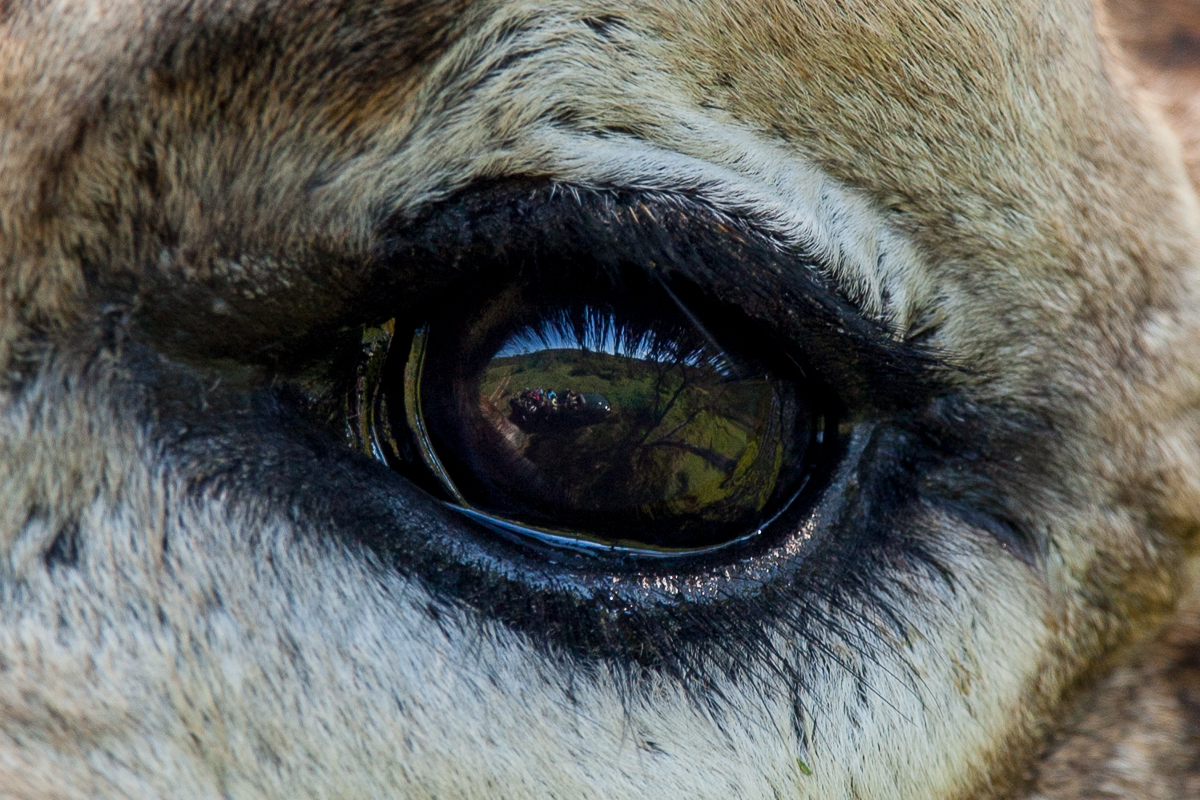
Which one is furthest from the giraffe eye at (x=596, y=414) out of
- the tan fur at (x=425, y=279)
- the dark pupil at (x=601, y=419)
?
the tan fur at (x=425, y=279)

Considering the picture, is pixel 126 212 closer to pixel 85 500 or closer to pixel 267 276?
pixel 267 276

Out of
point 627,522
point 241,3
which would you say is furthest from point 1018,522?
point 241,3

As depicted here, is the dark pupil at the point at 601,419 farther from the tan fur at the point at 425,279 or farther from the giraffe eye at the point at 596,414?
the tan fur at the point at 425,279

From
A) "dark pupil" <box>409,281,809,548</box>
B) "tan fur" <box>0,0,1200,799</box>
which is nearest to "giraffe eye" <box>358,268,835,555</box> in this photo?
"dark pupil" <box>409,281,809,548</box>

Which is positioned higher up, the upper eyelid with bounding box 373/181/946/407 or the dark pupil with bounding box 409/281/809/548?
the upper eyelid with bounding box 373/181/946/407

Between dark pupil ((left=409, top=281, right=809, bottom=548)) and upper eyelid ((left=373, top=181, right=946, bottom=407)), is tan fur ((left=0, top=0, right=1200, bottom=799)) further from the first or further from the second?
dark pupil ((left=409, top=281, right=809, bottom=548))

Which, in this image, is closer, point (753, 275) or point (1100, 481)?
point (753, 275)

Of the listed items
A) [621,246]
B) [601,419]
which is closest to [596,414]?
[601,419]
